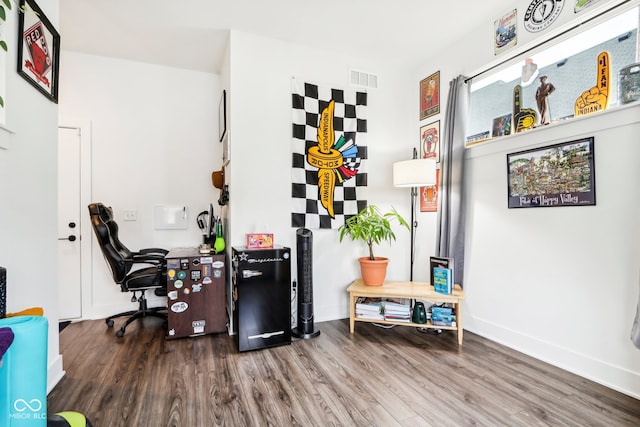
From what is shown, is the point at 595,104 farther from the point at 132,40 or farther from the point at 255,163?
the point at 132,40

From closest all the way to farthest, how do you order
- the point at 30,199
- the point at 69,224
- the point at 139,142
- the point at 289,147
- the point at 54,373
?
the point at 30,199 → the point at 54,373 → the point at 289,147 → the point at 69,224 → the point at 139,142

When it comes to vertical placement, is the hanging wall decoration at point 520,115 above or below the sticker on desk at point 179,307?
above

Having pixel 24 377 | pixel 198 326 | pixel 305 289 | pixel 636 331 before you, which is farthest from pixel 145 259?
pixel 636 331

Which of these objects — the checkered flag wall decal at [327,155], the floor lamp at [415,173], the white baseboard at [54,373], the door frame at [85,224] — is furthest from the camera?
the door frame at [85,224]

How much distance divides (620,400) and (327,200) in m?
2.44

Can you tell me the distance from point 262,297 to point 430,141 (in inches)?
91.1

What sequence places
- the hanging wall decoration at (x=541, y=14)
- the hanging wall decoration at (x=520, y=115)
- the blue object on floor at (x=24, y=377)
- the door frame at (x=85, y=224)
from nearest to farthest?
1. the blue object on floor at (x=24, y=377)
2. the hanging wall decoration at (x=541, y=14)
3. the hanging wall decoration at (x=520, y=115)
4. the door frame at (x=85, y=224)

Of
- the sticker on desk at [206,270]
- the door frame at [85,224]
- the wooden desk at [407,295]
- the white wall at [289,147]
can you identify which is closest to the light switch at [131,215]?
the door frame at [85,224]

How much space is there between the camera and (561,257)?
215cm

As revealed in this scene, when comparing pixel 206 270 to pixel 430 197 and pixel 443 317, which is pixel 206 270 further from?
pixel 430 197

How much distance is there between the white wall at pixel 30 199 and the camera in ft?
4.96

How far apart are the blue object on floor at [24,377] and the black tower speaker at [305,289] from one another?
5.79ft

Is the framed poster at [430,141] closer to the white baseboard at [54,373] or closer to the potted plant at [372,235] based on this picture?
the potted plant at [372,235]

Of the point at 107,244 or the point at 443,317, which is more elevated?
the point at 107,244
